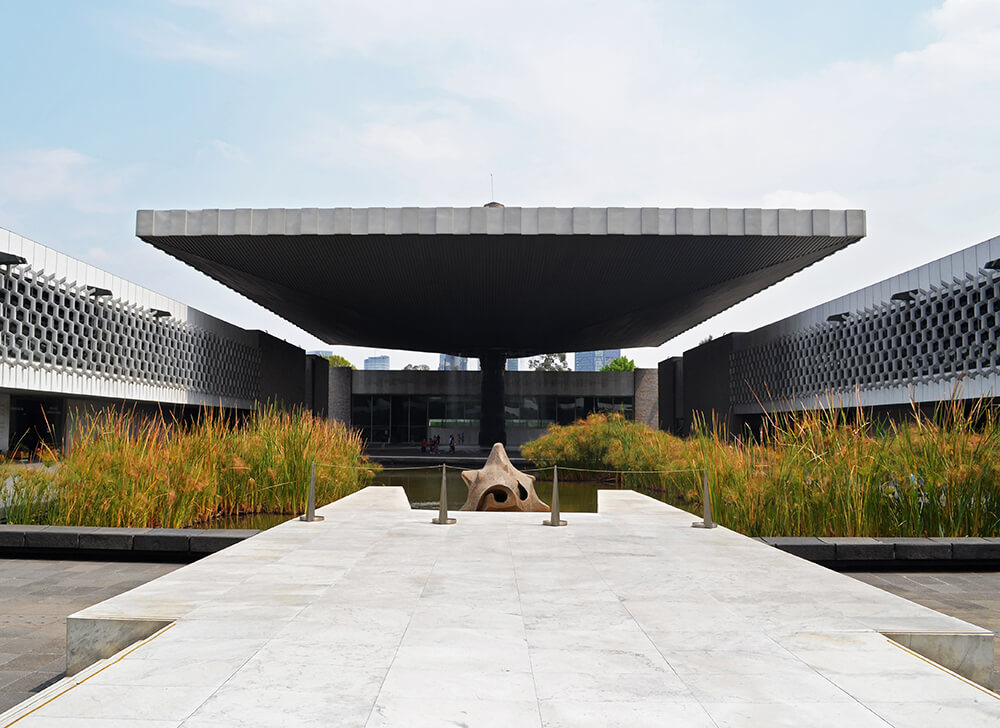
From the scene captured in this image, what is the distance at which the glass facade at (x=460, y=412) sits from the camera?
45344mm

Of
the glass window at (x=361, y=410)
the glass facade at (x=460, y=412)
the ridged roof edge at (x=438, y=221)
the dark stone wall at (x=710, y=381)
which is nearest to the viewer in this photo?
the ridged roof edge at (x=438, y=221)

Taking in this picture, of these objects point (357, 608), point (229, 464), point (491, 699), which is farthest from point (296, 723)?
point (229, 464)

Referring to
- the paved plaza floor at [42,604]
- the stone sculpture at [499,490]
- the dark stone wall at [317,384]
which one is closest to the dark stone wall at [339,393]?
the dark stone wall at [317,384]

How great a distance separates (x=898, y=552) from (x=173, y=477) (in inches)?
301

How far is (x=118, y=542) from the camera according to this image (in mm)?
7332

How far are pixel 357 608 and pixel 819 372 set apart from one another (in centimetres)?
2542

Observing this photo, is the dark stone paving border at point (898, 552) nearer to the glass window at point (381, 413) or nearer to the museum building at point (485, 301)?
the museum building at point (485, 301)

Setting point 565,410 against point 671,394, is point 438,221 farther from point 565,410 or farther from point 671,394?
point 671,394

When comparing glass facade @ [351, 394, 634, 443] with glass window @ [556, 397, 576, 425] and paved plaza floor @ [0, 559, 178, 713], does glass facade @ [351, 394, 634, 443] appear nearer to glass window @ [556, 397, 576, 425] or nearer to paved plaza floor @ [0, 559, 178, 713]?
glass window @ [556, 397, 576, 425]

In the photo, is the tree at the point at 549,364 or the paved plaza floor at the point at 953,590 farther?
the tree at the point at 549,364

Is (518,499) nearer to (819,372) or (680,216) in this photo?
(680,216)

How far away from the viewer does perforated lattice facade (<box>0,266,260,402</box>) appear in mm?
19609

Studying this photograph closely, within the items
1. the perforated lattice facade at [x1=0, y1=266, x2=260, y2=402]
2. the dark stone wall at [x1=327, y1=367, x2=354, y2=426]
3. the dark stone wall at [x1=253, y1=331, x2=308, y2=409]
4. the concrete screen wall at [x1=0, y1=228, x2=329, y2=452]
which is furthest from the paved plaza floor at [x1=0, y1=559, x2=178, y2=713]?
the dark stone wall at [x1=327, y1=367, x2=354, y2=426]

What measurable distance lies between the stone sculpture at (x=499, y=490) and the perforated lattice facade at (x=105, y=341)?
1417 cm
